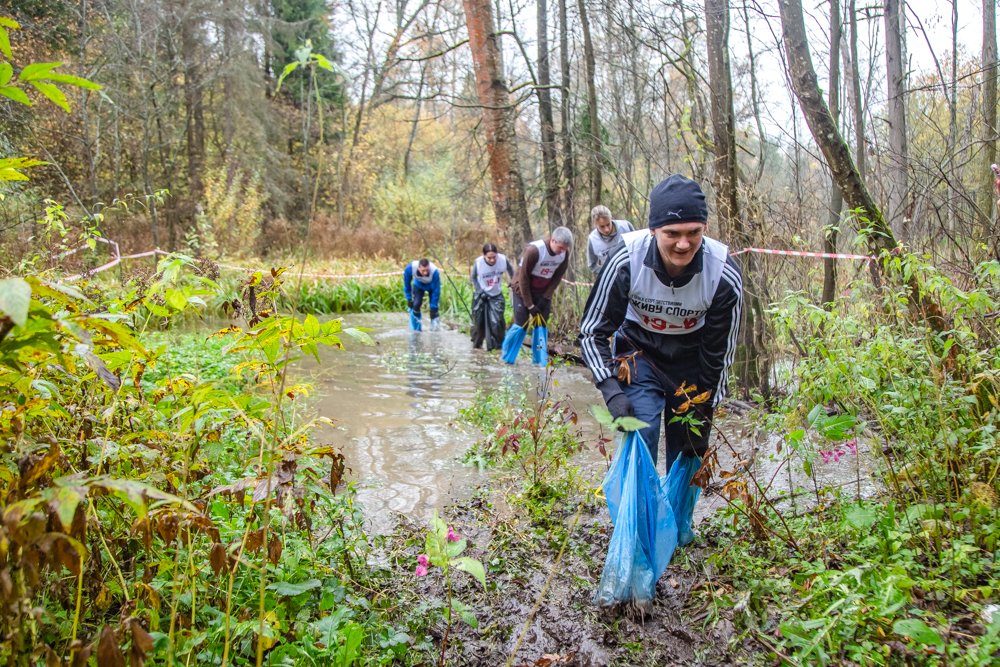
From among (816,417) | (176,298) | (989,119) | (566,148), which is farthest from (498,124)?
(176,298)

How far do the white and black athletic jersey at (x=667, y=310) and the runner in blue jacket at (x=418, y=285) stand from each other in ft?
27.9

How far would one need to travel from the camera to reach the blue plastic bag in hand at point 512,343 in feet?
28.6

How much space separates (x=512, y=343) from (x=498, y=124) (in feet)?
11.1

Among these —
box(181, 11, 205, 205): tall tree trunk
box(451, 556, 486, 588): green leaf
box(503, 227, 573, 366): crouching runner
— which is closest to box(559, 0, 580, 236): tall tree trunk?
box(503, 227, 573, 366): crouching runner

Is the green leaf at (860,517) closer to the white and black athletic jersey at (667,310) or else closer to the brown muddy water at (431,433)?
the brown muddy water at (431,433)

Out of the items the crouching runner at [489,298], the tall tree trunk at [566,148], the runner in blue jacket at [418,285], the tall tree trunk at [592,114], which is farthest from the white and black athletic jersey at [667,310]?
the runner in blue jacket at [418,285]

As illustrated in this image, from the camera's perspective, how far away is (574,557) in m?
3.32

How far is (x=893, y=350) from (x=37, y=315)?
10.9 ft

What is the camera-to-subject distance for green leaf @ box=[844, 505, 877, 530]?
2.83 m

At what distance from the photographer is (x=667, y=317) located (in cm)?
318

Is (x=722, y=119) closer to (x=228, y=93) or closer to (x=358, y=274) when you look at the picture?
(x=358, y=274)

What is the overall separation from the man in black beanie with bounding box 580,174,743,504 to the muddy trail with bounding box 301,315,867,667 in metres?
0.41

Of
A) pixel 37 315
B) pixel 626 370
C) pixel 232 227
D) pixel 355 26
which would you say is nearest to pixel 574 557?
pixel 626 370

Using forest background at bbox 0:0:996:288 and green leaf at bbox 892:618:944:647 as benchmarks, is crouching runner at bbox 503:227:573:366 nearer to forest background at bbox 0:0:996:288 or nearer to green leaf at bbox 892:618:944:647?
forest background at bbox 0:0:996:288
